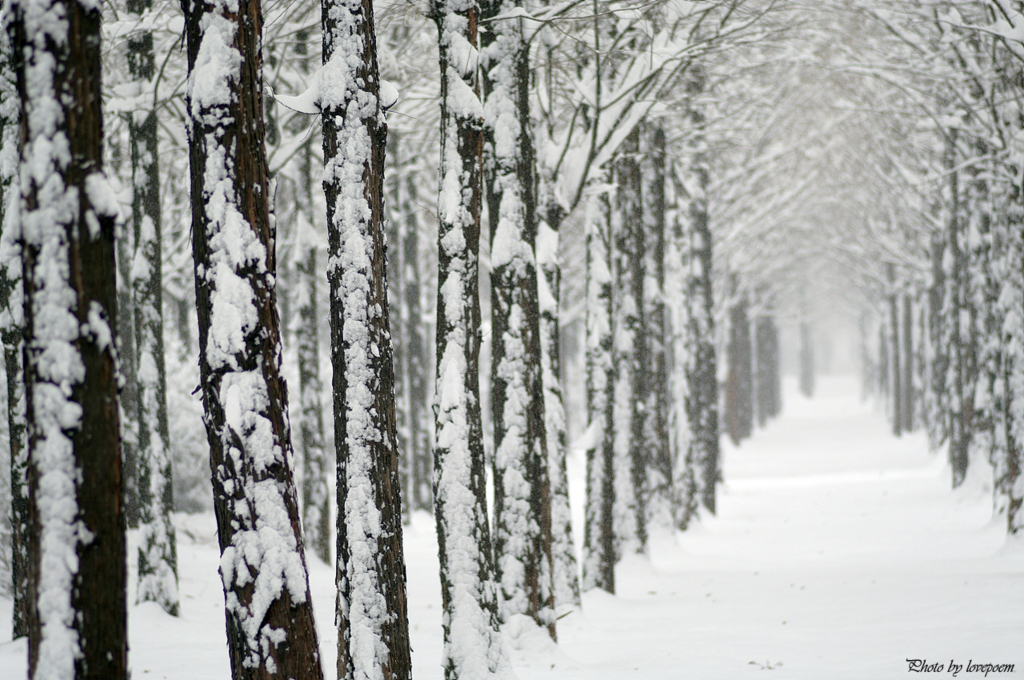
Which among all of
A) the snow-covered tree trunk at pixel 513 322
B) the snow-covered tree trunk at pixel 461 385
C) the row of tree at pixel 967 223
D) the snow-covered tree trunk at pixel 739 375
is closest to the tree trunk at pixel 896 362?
the row of tree at pixel 967 223

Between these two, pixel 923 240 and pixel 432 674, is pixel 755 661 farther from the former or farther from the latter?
pixel 923 240

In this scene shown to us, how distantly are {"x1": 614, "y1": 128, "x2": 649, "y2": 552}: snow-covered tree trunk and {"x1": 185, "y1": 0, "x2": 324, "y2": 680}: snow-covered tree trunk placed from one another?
8444 millimetres

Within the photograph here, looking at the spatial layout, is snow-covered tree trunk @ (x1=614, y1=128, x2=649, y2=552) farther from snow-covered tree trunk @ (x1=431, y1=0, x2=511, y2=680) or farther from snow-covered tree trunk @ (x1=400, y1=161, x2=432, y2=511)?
snow-covered tree trunk @ (x1=400, y1=161, x2=432, y2=511)

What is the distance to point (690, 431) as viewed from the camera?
17.5 metres

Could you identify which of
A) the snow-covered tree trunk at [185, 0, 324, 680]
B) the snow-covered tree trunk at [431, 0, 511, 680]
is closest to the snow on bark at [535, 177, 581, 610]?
the snow-covered tree trunk at [431, 0, 511, 680]

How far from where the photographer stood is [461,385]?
6445mm

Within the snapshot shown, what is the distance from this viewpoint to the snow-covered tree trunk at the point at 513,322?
→ 7832mm

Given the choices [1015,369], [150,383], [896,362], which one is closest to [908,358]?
[896,362]

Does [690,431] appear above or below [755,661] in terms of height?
above

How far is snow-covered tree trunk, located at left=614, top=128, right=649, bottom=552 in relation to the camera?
12.3 metres

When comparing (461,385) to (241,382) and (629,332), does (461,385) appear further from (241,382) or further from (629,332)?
(629,332)

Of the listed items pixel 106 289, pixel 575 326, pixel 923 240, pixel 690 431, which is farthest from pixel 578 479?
pixel 106 289

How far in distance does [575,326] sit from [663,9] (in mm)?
24225

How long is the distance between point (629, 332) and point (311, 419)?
16.2ft
